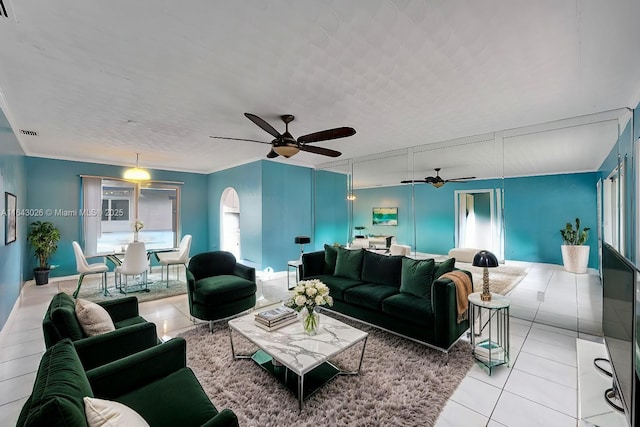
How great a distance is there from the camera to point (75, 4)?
1656 mm

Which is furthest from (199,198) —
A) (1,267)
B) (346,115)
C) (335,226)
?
(346,115)

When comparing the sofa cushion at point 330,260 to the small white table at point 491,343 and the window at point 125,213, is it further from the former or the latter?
the window at point 125,213

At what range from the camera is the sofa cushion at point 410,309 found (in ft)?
9.35

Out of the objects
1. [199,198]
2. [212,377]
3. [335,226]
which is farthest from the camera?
[199,198]

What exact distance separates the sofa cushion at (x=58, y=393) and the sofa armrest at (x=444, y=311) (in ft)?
8.92

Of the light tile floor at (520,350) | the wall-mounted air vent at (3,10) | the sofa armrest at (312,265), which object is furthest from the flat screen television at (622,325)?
the wall-mounted air vent at (3,10)

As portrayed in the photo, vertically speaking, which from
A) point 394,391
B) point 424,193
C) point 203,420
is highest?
point 424,193

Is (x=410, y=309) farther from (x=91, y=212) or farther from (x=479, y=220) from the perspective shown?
(x=91, y=212)

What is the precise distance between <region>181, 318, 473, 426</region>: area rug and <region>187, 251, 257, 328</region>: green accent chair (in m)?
0.45

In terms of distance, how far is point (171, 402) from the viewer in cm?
149

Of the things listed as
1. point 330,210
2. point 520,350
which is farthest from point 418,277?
point 330,210

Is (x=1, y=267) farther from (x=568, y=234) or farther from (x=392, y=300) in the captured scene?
(x=568, y=234)

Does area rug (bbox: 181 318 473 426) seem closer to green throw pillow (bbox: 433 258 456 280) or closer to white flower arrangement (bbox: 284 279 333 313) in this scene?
white flower arrangement (bbox: 284 279 333 313)

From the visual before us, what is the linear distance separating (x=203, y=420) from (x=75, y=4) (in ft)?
8.22
